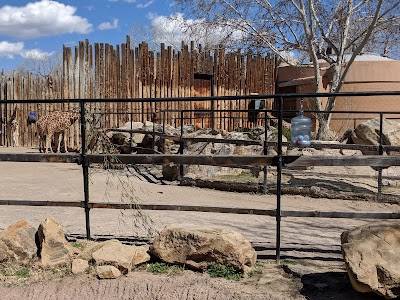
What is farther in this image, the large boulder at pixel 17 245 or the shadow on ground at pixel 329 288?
the large boulder at pixel 17 245

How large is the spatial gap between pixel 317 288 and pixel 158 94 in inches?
542

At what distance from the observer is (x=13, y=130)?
55.2ft

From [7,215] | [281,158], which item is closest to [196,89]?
[7,215]

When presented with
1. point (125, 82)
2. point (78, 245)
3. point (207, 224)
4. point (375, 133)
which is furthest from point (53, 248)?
point (125, 82)

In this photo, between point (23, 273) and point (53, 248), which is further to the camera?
point (53, 248)

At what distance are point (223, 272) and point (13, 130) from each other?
1489 cm

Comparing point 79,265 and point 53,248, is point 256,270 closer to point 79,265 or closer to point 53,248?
point 79,265

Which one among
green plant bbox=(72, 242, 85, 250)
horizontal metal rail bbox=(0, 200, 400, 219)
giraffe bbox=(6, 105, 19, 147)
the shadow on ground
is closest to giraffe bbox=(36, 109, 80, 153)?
giraffe bbox=(6, 105, 19, 147)

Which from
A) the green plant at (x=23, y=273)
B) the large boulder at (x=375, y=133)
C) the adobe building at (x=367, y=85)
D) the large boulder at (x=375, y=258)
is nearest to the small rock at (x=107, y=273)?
the green plant at (x=23, y=273)

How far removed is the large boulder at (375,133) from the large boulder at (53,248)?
9917mm

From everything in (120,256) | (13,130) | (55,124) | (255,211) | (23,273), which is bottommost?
(23,273)

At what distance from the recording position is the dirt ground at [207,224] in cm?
350

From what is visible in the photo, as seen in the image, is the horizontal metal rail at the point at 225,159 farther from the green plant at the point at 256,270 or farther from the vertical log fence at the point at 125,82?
the vertical log fence at the point at 125,82

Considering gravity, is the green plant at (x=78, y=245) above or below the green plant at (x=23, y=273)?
above
